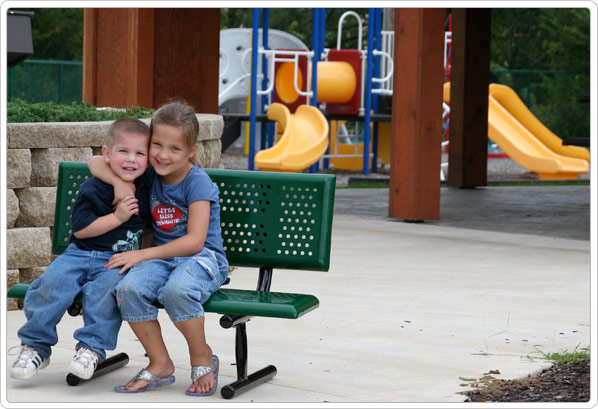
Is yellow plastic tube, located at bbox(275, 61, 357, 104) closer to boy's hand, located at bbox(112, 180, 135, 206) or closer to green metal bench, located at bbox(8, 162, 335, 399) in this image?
green metal bench, located at bbox(8, 162, 335, 399)

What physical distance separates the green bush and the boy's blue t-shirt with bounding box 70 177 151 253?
2.31 metres

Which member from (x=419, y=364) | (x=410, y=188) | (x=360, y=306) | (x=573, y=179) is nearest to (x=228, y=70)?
(x=573, y=179)

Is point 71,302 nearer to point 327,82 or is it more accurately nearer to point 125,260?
point 125,260

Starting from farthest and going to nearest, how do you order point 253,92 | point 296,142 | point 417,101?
point 296,142, point 253,92, point 417,101

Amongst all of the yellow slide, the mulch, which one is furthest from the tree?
the mulch

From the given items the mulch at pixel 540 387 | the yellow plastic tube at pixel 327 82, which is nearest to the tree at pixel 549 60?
the yellow plastic tube at pixel 327 82

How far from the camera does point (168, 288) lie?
4.38 m

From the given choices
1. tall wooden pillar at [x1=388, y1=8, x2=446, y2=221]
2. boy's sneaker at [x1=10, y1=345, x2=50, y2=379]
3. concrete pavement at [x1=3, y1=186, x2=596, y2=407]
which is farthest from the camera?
tall wooden pillar at [x1=388, y1=8, x2=446, y2=221]

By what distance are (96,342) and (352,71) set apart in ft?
51.2

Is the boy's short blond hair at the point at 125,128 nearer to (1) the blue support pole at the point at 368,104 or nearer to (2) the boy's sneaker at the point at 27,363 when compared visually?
(2) the boy's sneaker at the point at 27,363

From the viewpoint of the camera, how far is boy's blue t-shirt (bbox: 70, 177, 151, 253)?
15.4 feet

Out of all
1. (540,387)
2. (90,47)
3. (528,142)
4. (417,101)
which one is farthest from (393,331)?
(528,142)

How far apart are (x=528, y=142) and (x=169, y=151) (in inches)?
623

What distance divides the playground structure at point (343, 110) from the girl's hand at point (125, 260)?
12382 mm
